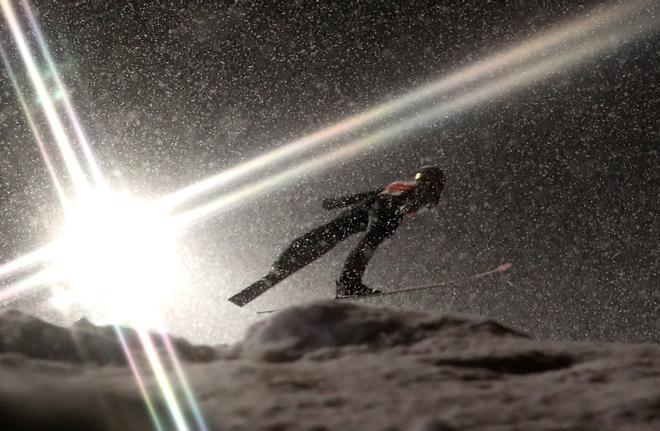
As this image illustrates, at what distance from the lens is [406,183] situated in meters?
9.02

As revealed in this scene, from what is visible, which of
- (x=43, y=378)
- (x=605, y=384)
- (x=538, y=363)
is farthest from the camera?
(x=538, y=363)

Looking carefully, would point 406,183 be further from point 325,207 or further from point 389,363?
point 389,363

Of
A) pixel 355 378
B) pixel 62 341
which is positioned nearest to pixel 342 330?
pixel 355 378

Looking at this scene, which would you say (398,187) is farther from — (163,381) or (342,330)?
(163,381)

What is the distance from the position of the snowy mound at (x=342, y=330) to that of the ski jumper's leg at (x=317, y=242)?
14.6 ft

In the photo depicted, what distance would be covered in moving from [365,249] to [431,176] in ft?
6.08

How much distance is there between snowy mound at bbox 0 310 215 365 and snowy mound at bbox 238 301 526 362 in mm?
510

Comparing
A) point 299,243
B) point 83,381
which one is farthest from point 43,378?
point 299,243

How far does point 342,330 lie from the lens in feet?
13.2

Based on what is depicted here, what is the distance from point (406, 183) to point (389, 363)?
576 cm

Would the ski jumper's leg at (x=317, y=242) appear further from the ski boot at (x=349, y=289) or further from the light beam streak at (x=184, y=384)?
the light beam streak at (x=184, y=384)

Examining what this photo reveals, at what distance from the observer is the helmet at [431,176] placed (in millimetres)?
8992

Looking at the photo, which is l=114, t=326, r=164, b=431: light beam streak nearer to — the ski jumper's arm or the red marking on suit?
the ski jumper's arm

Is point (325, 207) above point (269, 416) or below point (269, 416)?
above
